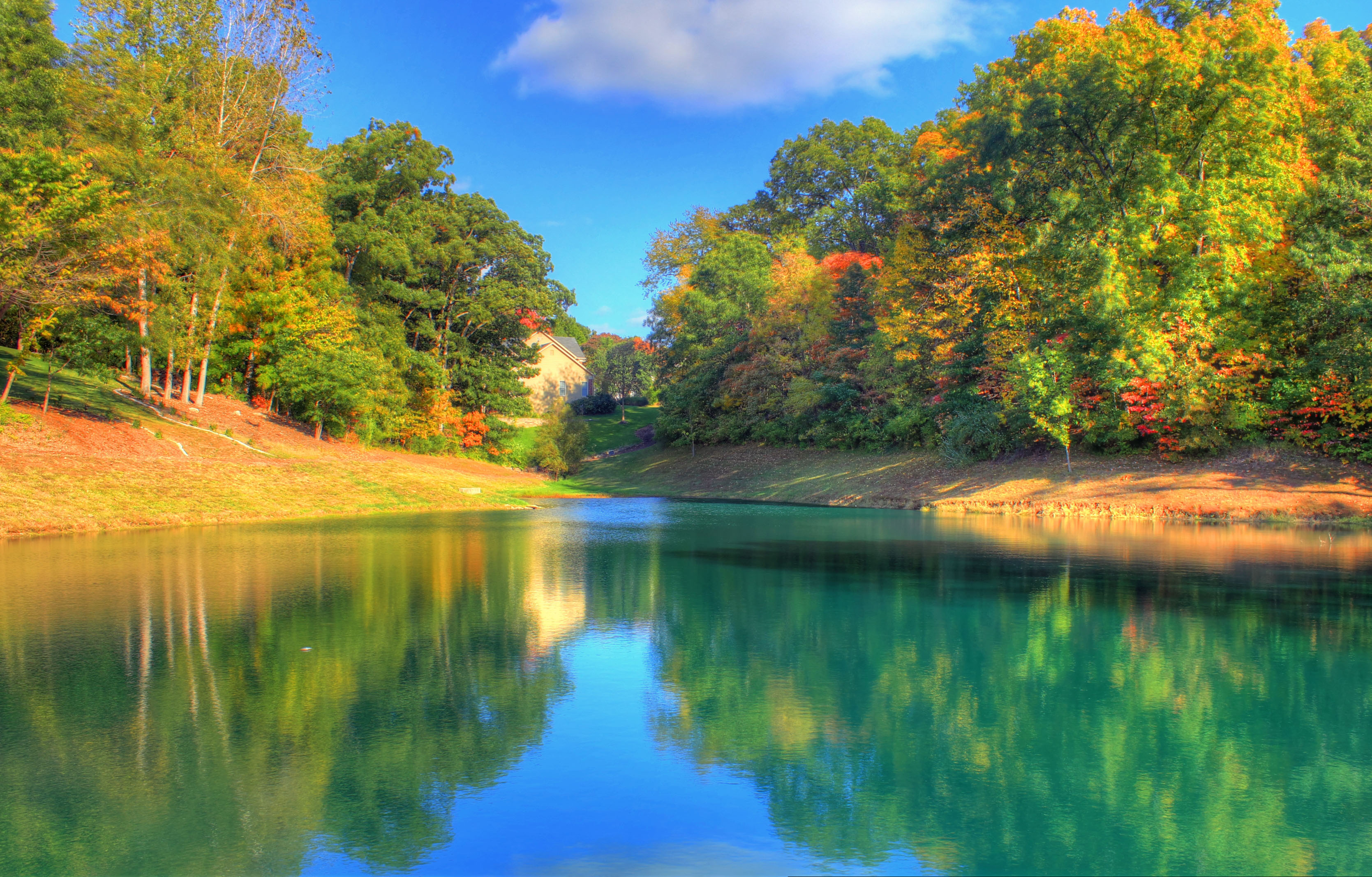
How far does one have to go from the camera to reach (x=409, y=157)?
139 ft

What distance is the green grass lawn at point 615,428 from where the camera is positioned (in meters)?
60.6

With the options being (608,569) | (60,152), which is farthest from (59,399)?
(608,569)

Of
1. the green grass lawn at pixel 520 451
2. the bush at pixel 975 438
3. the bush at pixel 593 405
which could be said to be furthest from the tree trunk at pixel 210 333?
the bush at pixel 593 405

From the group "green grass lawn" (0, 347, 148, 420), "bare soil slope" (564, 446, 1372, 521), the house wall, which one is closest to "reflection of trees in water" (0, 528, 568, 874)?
"green grass lawn" (0, 347, 148, 420)

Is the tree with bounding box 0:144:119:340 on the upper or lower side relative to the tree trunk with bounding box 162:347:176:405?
upper

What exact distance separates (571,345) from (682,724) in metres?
76.0

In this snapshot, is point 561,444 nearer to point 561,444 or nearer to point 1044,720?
point 561,444

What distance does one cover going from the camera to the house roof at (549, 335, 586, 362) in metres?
74.9

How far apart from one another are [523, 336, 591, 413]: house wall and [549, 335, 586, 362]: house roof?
103 centimetres

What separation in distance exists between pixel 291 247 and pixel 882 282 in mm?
25402

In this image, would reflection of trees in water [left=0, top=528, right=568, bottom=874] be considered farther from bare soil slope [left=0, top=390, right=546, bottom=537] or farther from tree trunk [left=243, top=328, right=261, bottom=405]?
tree trunk [left=243, top=328, right=261, bottom=405]

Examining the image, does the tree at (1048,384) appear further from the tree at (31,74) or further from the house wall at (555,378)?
the house wall at (555,378)

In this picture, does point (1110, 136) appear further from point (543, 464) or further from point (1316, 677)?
point (543, 464)

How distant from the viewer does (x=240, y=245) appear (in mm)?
32250
